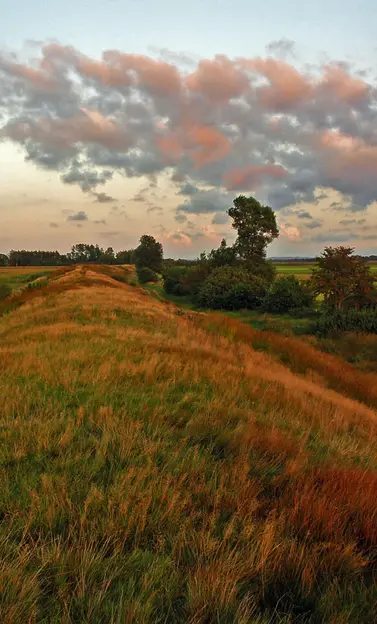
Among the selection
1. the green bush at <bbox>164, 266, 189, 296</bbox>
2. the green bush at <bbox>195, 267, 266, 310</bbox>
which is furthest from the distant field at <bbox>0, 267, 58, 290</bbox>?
the green bush at <bbox>195, 267, 266, 310</bbox>

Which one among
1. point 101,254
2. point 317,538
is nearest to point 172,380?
point 317,538

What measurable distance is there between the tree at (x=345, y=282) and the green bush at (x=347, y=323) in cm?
426

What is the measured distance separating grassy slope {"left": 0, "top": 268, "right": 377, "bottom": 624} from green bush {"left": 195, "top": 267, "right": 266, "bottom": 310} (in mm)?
43610

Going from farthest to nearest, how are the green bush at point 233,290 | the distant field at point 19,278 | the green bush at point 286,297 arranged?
the distant field at point 19,278 → the green bush at point 233,290 → the green bush at point 286,297

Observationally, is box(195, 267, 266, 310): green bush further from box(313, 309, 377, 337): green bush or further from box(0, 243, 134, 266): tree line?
box(0, 243, 134, 266): tree line

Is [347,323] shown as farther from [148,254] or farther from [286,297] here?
[148,254]

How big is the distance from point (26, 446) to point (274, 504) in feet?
7.99

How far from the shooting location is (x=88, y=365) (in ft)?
23.0

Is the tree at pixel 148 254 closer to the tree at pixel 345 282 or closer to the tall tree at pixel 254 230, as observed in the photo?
the tall tree at pixel 254 230

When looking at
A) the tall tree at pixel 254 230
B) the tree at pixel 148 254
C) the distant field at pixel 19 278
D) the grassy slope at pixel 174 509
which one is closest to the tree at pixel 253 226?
the tall tree at pixel 254 230

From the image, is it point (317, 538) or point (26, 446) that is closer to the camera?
point (317, 538)

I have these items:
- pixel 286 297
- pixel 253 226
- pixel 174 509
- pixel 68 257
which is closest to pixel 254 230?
pixel 253 226

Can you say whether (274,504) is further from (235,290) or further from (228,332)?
(235,290)

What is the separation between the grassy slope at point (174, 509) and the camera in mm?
1953
